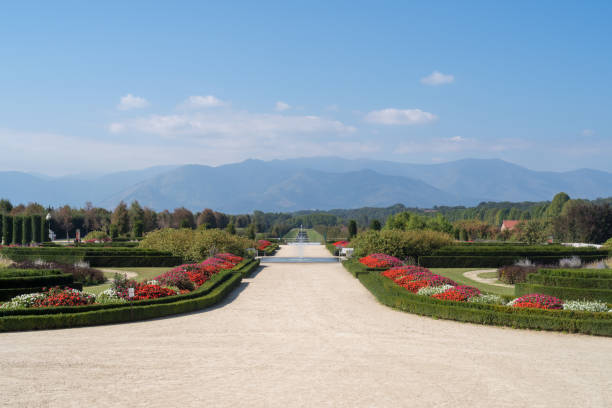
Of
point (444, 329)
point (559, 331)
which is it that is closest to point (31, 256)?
point (444, 329)

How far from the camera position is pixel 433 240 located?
29422 mm

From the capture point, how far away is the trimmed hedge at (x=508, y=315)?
37.1 feet

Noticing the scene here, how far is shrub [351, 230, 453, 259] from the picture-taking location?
90.3 feet

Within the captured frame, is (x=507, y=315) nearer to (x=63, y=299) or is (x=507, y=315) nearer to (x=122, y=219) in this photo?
(x=63, y=299)

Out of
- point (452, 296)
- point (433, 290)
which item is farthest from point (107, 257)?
point (452, 296)

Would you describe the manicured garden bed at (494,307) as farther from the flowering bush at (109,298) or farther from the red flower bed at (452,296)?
the flowering bush at (109,298)

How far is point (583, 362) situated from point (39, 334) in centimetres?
1086

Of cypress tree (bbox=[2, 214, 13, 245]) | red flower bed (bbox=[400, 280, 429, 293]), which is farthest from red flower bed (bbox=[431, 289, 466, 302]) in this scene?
cypress tree (bbox=[2, 214, 13, 245])

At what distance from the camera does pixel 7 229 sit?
43.4 meters

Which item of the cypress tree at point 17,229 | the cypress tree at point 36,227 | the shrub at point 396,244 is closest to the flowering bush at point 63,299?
the shrub at point 396,244

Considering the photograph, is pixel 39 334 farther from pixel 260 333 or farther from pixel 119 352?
pixel 260 333

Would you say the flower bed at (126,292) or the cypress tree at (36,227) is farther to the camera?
the cypress tree at (36,227)

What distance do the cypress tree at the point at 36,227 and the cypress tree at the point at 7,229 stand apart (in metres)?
1.70

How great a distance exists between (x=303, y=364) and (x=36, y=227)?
42.5 metres
